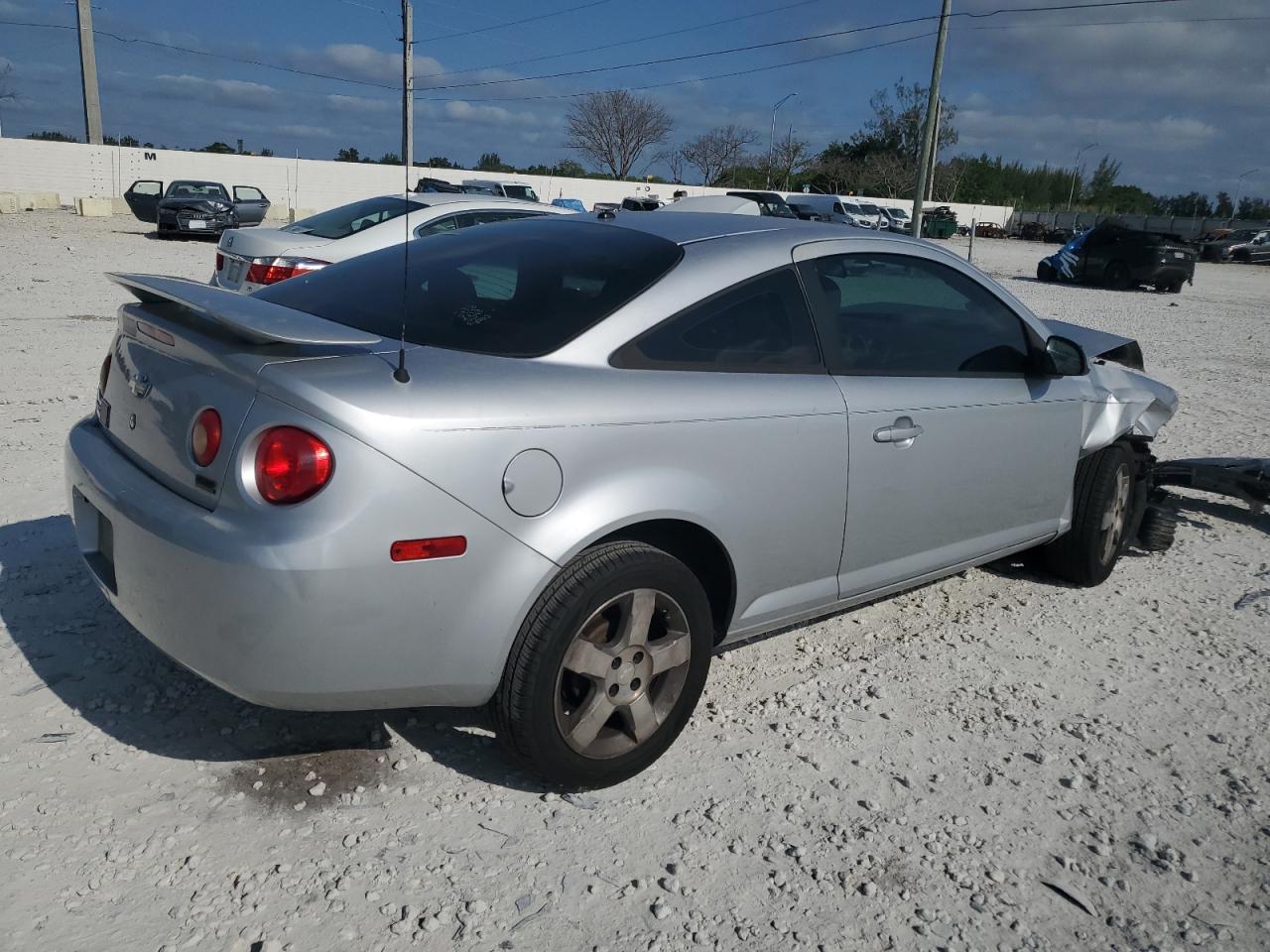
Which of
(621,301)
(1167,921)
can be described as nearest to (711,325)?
(621,301)

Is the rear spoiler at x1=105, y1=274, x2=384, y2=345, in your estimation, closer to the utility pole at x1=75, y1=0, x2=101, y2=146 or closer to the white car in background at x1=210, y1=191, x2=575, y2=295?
the white car in background at x1=210, y1=191, x2=575, y2=295

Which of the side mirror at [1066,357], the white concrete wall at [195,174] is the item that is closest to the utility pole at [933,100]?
the white concrete wall at [195,174]

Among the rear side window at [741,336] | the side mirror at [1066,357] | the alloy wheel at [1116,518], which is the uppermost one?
the rear side window at [741,336]

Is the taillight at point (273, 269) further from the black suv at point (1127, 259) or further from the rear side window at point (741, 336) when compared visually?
the black suv at point (1127, 259)

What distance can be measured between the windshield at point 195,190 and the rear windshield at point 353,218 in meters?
17.0

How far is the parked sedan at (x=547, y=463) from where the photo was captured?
2369mm

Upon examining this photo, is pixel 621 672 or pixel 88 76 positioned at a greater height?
pixel 88 76

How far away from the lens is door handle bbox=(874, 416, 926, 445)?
133 inches

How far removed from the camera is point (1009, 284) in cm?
2400

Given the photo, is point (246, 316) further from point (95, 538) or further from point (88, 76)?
point (88, 76)

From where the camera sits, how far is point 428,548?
2.41 metres

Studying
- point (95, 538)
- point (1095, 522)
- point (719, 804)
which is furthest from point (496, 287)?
point (1095, 522)

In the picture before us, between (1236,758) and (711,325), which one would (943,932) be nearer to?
(1236,758)

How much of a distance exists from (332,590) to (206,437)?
530mm
